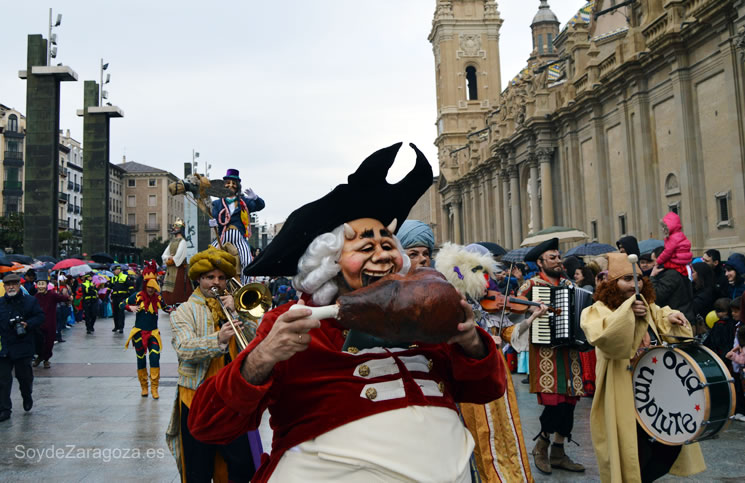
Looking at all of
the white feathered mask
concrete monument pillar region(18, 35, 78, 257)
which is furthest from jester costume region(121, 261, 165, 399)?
concrete monument pillar region(18, 35, 78, 257)

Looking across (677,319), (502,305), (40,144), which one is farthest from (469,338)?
(40,144)

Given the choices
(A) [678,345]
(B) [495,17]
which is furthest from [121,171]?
(A) [678,345]

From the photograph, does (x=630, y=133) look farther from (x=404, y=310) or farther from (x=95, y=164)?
(x=404, y=310)

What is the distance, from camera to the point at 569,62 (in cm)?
3484

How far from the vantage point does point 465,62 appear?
70812 mm

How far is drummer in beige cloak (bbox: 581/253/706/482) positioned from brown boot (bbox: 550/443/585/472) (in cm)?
94

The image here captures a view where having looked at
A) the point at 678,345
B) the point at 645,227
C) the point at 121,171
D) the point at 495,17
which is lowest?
the point at 678,345

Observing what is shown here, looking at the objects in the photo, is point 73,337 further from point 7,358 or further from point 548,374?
point 548,374

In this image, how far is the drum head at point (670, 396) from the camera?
184 inches

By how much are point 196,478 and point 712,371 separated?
154 inches

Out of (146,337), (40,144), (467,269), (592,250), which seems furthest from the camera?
(40,144)

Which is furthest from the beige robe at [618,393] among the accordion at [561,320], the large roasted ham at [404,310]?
the large roasted ham at [404,310]

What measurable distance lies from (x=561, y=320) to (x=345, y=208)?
416 centimetres

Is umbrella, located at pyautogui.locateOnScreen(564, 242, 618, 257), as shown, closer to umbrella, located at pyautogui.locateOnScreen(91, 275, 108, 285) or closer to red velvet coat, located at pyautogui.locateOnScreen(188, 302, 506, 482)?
red velvet coat, located at pyautogui.locateOnScreen(188, 302, 506, 482)
